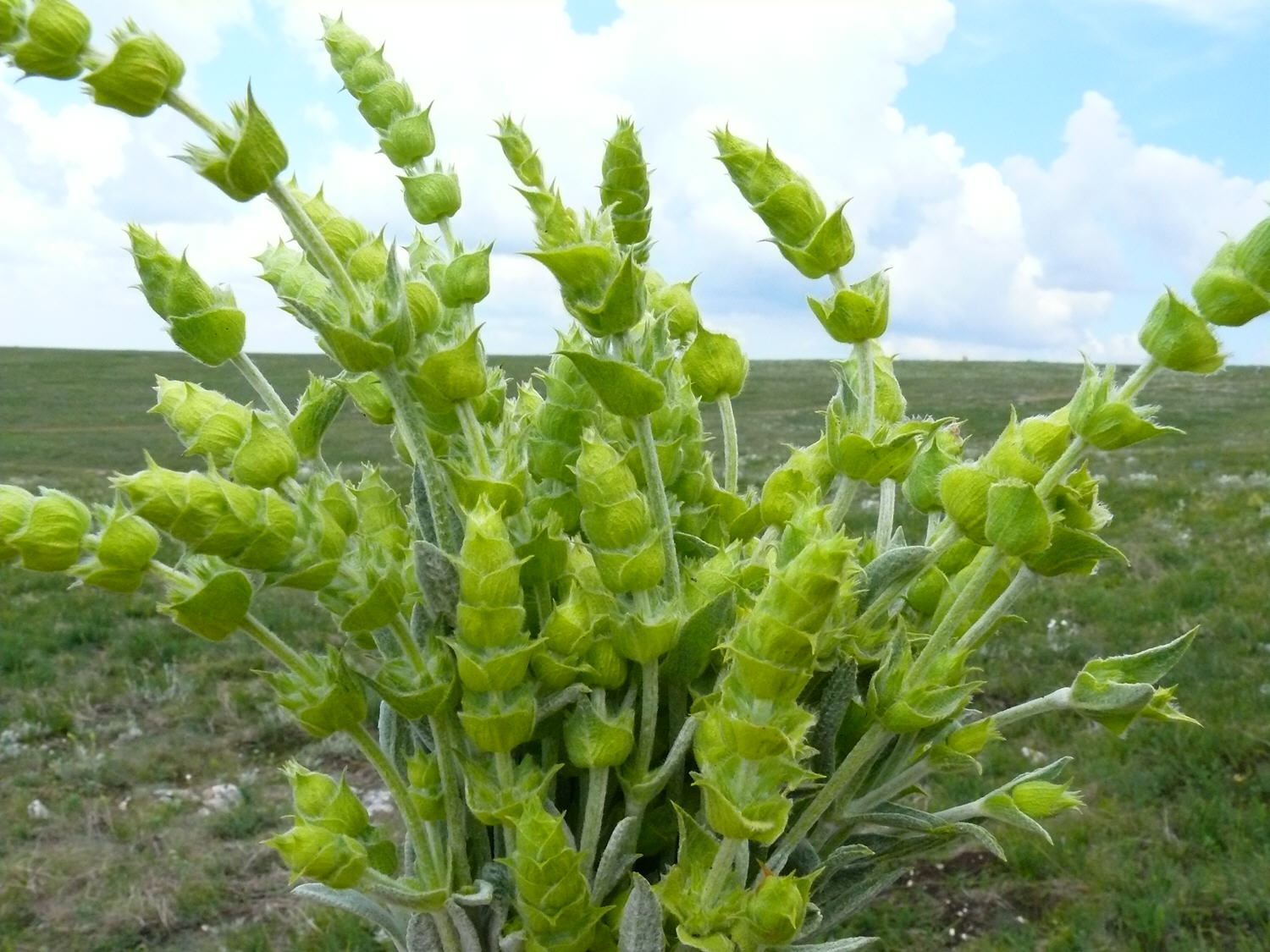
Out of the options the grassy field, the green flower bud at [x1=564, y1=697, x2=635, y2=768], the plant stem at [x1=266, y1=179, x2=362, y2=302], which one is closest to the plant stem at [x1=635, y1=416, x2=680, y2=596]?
the green flower bud at [x1=564, y1=697, x2=635, y2=768]

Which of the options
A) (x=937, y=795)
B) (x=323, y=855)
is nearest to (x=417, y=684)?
(x=323, y=855)

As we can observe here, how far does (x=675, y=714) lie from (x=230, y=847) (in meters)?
3.32

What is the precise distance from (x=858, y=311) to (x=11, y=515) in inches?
24.1

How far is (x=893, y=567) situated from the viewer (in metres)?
0.75

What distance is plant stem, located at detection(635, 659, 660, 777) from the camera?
0.77 meters

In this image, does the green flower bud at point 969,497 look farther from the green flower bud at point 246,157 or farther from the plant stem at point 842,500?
the green flower bud at point 246,157

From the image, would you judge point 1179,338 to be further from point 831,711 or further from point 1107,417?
point 831,711

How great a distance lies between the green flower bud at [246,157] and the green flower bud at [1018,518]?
0.51m

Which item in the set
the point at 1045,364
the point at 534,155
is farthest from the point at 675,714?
the point at 1045,364

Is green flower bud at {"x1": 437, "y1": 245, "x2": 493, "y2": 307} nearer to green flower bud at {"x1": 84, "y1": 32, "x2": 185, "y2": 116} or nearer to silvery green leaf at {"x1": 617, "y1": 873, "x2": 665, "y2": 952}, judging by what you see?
green flower bud at {"x1": 84, "y1": 32, "x2": 185, "y2": 116}

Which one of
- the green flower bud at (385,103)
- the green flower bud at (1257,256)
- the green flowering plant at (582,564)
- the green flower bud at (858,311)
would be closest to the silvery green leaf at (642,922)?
the green flowering plant at (582,564)

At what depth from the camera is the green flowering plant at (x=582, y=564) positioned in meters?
0.64

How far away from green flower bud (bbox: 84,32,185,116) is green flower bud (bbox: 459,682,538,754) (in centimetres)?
44

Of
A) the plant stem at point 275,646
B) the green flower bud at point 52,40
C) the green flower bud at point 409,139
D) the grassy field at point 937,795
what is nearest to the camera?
the green flower bud at point 52,40
